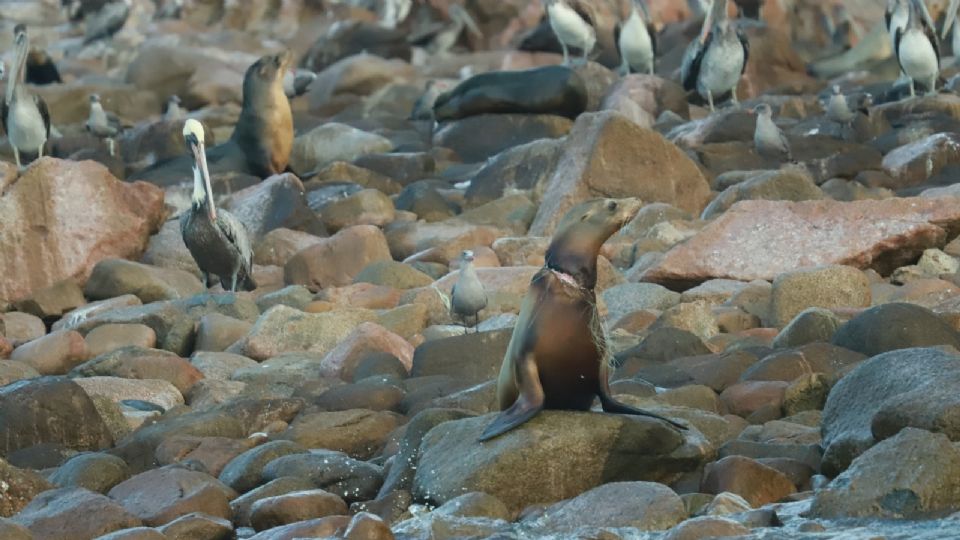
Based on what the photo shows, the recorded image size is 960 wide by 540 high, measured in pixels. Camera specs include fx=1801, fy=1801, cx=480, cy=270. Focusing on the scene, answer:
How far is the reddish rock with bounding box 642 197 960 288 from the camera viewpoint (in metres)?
13.0

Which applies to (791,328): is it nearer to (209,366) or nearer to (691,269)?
(691,269)

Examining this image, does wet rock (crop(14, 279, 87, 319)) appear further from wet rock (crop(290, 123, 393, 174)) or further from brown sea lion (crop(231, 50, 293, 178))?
wet rock (crop(290, 123, 393, 174))

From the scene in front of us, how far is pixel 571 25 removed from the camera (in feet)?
84.6

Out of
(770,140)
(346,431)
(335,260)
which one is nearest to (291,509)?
(346,431)

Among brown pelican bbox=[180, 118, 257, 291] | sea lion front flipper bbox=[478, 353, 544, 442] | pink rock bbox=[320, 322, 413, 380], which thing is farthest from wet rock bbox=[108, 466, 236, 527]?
brown pelican bbox=[180, 118, 257, 291]

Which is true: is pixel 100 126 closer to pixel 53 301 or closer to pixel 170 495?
pixel 53 301

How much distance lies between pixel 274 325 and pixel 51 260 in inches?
153

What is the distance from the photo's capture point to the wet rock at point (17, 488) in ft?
25.4

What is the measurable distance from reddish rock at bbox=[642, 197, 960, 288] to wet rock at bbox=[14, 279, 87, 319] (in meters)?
4.62

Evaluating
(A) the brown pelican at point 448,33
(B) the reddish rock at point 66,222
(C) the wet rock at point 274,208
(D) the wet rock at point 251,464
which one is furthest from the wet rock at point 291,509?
(A) the brown pelican at point 448,33

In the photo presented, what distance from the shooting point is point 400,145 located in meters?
22.7

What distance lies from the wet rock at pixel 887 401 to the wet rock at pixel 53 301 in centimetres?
812

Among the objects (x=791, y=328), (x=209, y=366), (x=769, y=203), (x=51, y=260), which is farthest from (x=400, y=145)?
(x=791, y=328)

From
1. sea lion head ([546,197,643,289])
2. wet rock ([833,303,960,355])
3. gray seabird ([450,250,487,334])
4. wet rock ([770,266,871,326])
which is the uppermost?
sea lion head ([546,197,643,289])
